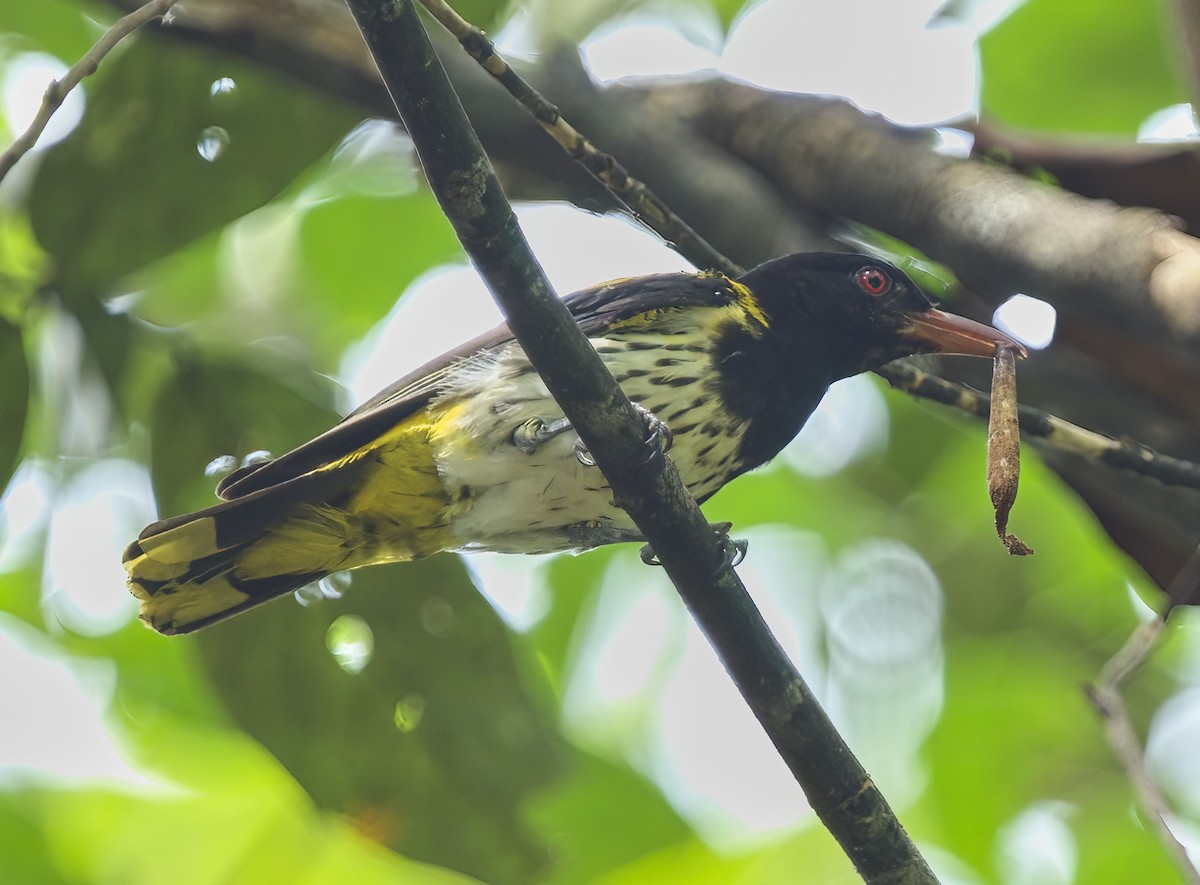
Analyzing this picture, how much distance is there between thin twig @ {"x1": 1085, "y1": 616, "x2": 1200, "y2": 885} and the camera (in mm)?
2430

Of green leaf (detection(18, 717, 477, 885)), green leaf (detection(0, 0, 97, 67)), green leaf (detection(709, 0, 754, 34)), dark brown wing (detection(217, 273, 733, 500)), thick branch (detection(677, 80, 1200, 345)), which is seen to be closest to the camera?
thick branch (detection(677, 80, 1200, 345))

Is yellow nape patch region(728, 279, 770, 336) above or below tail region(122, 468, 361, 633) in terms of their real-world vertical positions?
above

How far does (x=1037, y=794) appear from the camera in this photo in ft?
15.1

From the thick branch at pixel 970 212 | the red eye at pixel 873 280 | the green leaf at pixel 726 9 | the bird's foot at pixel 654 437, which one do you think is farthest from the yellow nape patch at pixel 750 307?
the green leaf at pixel 726 9

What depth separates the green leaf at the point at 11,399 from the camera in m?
2.96

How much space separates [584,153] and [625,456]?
2.84 feet

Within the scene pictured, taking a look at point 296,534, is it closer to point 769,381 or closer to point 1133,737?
point 769,381

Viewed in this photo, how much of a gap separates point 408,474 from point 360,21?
4.90 ft

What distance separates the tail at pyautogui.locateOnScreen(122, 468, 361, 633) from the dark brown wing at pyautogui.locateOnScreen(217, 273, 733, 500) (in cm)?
6

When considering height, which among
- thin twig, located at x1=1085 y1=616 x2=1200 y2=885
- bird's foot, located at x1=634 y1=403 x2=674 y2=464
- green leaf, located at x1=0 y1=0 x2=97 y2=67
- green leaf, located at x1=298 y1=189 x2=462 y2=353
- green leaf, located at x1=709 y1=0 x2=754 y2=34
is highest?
green leaf, located at x1=0 y1=0 x2=97 y2=67

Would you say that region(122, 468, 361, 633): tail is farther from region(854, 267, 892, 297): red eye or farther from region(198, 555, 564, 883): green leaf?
region(854, 267, 892, 297): red eye

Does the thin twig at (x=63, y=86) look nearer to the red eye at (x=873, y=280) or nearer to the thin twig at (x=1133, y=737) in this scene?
the red eye at (x=873, y=280)

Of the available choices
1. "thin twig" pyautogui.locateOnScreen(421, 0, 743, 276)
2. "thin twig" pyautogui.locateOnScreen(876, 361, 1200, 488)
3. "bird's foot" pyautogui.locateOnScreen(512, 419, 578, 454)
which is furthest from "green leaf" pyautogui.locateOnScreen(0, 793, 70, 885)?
"thin twig" pyautogui.locateOnScreen(876, 361, 1200, 488)

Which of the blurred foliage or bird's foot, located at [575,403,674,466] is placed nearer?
bird's foot, located at [575,403,674,466]
